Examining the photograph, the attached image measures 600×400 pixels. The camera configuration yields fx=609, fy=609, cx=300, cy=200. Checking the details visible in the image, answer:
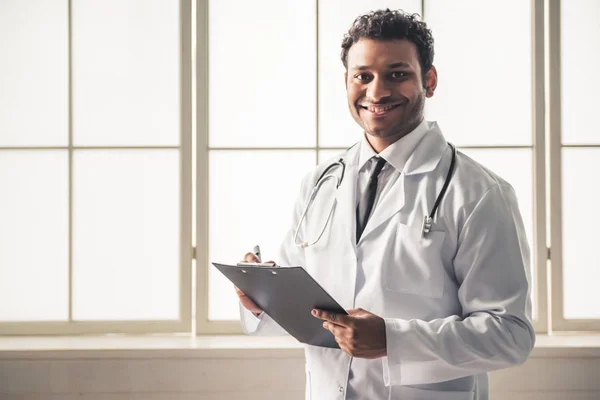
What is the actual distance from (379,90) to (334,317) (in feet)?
1.75

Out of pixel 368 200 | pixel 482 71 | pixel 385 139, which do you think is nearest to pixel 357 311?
pixel 368 200

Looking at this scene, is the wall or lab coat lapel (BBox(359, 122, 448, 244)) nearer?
lab coat lapel (BBox(359, 122, 448, 244))

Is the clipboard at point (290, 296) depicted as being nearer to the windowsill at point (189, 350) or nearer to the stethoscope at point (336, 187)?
the stethoscope at point (336, 187)

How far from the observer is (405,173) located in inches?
57.3

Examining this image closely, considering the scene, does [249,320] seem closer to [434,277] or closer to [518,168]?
[434,277]

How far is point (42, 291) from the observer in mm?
2408

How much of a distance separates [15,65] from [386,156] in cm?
169

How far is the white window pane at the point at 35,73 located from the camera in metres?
2.41

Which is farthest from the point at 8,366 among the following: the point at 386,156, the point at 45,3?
the point at 386,156

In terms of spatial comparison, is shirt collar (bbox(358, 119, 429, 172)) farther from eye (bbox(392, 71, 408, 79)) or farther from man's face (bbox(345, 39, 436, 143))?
eye (bbox(392, 71, 408, 79))

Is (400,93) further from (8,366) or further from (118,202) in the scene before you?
(8,366)

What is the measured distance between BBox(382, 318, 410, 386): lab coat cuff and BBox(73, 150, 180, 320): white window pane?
1.28 meters

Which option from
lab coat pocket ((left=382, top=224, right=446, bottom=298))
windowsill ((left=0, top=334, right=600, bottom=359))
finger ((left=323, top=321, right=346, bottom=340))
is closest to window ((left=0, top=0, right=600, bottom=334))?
windowsill ((left=0, top=334, right=600, bottom=359))

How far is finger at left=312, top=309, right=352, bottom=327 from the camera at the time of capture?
1238 mm
